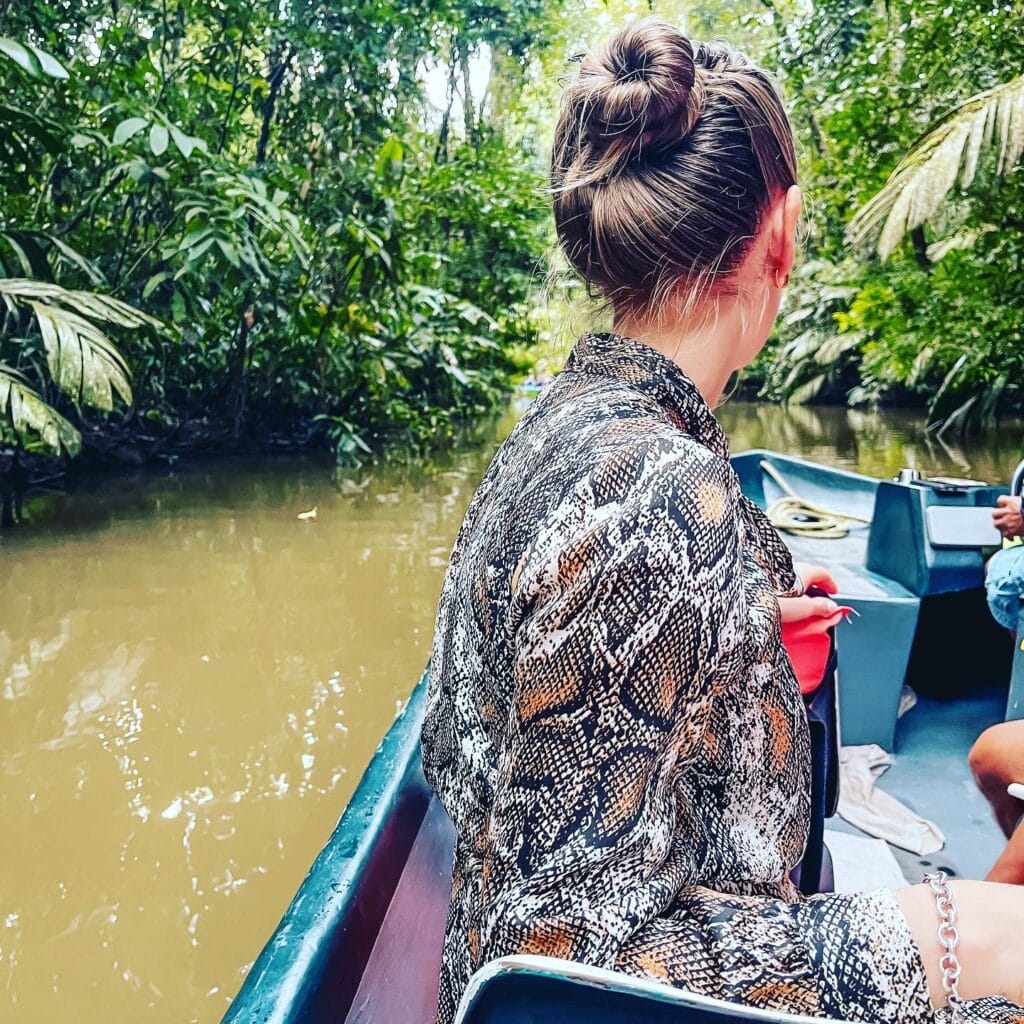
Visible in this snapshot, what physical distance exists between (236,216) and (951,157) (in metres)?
4.67

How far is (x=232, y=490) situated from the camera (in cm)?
672

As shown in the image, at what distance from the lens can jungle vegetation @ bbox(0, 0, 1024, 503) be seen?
575 centimetres

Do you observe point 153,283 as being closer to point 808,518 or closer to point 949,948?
point 808,518

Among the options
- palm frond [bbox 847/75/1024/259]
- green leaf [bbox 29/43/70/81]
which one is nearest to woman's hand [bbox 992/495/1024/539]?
green leaf [bbox 29/43/70/81]

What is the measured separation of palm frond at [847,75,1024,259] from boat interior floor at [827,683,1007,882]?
496 centimetres

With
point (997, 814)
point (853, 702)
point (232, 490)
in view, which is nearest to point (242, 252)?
point (232, 490)

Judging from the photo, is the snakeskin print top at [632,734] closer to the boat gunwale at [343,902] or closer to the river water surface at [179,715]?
the boat gunwale at [343,902]

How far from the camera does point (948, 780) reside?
2.10 meters

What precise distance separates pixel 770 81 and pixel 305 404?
786 cm

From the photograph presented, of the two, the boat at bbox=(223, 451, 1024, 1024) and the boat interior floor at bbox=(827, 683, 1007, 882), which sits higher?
the boat at bbox=(223, 451, 1024, 1024)

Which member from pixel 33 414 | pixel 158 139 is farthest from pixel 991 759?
pixel 158 139

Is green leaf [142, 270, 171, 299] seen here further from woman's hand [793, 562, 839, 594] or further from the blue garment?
woman's hand [793, 562, 839, 594]

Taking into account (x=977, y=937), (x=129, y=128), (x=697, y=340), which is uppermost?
(x=129, y=128)

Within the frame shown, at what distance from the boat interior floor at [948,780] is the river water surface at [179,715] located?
54.5 inches
